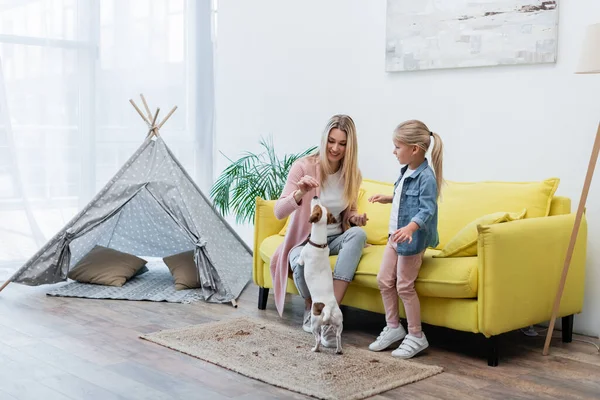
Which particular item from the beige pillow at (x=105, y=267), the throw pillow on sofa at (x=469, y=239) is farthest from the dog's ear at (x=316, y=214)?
the beige pillow at (x=105, y=267)

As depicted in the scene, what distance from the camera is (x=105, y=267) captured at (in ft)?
14.7

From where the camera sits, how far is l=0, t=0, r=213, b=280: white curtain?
4.83 meters

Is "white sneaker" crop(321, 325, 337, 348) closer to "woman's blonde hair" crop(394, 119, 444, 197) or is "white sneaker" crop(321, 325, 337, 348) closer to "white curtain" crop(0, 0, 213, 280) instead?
"woman's blonde hair" crop(394, 119, 444, 197)

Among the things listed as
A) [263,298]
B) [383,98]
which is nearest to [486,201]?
[383,98]

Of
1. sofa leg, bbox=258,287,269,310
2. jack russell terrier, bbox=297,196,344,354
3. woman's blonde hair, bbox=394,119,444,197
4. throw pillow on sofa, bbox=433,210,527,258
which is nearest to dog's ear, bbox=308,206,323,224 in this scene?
jack russell terrier, bbox=297,196,344,354

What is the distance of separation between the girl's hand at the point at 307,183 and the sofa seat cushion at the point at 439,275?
399 mm

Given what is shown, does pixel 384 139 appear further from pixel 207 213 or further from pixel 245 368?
pixel 245 368

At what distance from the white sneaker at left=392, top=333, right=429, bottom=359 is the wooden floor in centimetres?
4

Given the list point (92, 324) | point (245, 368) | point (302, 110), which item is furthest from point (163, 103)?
point (245, 368)

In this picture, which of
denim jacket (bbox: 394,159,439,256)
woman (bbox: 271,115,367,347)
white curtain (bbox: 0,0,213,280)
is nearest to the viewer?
denim jacket (bbox: 394,159,439,256)

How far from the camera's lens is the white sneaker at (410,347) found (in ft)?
10.2

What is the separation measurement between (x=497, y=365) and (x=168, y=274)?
2.36 m

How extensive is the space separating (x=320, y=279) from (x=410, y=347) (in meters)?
0.45

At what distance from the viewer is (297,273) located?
345 centimetres
